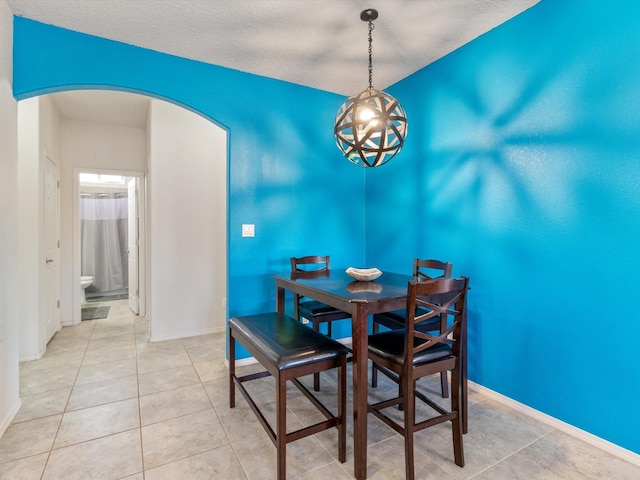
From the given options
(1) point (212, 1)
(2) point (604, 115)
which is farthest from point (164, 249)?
(2) point (604, 115)

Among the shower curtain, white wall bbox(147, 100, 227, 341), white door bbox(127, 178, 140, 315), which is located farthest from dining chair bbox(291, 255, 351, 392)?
the shower curtain

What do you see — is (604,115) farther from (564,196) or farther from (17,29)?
(17,29)

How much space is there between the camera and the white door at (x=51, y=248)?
3.49m

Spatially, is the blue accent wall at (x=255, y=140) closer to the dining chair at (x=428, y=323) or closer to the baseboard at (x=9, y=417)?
the dining chair at (x=428, y=323)

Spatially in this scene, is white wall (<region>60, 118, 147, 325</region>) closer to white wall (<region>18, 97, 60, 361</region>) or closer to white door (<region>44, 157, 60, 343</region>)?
white door (<region>44, 157, 60, 343</region>)

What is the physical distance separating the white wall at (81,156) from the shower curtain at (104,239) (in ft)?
8.64

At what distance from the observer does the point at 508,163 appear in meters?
2.24

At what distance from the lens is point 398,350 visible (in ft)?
5.51

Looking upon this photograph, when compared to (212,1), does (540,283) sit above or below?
below

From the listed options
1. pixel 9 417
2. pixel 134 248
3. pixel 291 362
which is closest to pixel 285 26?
pixel 291 362

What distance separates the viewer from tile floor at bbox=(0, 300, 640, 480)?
1.62 meters

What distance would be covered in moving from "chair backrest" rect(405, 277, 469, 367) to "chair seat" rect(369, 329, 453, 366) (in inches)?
A: 1.4

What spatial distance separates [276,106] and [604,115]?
2.43 metres

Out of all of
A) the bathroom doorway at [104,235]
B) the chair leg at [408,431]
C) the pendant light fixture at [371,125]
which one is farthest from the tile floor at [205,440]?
the bathroom doorway at [104,235]
